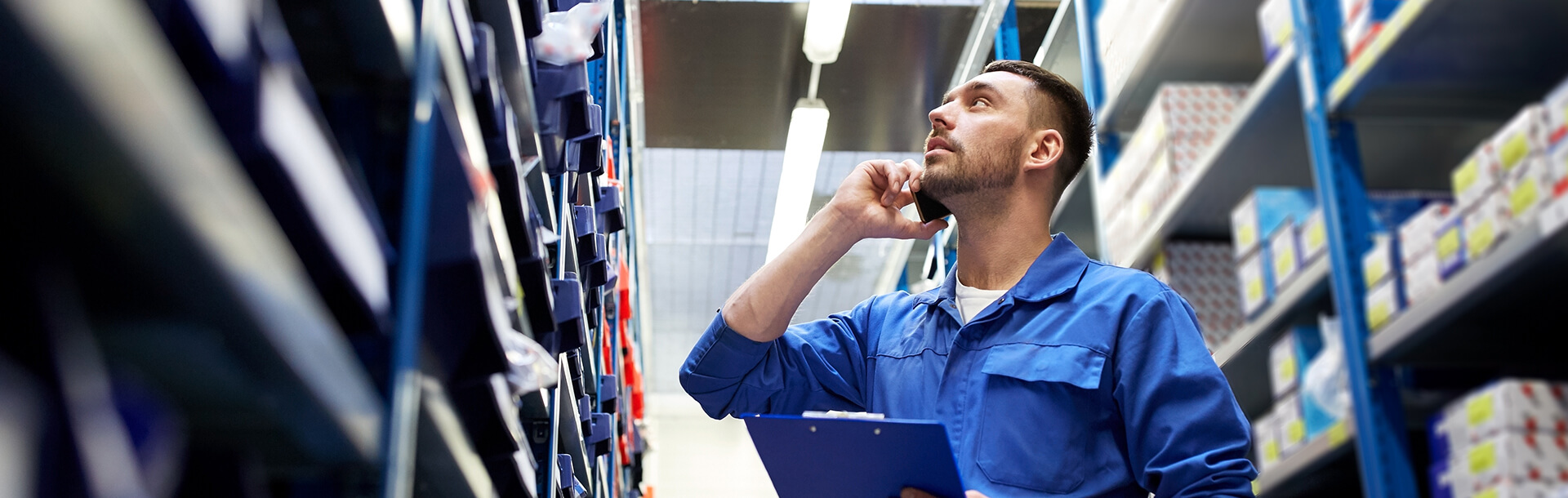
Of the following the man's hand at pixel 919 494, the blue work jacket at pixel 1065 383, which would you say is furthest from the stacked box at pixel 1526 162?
the man's hand at pixel 919 494

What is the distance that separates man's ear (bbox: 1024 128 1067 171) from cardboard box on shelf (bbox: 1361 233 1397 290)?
3.36 feet

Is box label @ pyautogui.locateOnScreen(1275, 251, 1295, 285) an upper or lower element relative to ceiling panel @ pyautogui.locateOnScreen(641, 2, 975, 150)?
lower

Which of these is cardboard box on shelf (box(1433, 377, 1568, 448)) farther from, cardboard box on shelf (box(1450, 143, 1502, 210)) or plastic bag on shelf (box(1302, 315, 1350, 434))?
plastic bag on shelf (box(1302, 315, 1350, 434))

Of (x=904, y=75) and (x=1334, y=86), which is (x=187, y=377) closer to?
(x=1334, y=86)

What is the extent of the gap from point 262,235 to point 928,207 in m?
1.30

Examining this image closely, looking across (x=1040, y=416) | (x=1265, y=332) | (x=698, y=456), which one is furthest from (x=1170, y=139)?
(x=698, y=456)

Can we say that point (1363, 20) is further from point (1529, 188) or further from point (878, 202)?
point (878, 202)

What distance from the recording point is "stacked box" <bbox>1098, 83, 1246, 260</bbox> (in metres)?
3.33

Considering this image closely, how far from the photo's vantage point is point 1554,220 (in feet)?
6.16

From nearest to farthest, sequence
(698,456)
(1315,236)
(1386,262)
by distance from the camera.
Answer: (1386,262), (1315,236), (698,456)

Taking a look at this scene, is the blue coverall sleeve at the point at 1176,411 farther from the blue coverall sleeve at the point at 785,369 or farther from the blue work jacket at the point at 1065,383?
the blue coverall sleeve at the point at 785,369

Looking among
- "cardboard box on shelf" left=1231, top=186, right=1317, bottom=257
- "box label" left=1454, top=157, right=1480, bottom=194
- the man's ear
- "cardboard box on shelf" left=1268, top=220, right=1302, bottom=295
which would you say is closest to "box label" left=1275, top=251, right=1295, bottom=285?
"cardboard box on shelf" left=1268, top=220, right=1302, bottom=295

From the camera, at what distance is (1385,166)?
3.08 metres

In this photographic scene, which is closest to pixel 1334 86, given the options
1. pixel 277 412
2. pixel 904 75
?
pixel 277 412
